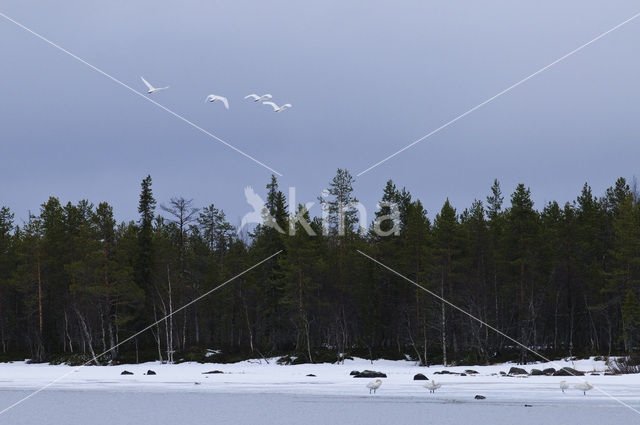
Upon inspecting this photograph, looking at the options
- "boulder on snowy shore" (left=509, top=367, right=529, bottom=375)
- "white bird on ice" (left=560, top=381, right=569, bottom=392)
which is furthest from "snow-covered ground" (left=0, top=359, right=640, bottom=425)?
"boulder on snowy shore" (left=509, top=367, right=529, bottom=375)

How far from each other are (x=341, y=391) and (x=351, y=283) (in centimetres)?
3032

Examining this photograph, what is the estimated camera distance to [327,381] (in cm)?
4212

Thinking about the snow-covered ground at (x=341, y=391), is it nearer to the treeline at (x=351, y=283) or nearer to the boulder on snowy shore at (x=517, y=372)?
the boulder on snowy shore at (x=517, y=372)

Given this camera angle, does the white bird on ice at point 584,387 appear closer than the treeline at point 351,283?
Yes

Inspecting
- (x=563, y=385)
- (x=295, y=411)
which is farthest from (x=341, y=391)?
(x=563, y=385)

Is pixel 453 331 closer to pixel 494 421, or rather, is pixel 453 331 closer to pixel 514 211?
pixel 514 211

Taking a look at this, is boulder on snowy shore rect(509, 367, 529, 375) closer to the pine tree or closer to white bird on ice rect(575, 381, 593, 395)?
white bird on ice rect(575, 381, 593, 395)

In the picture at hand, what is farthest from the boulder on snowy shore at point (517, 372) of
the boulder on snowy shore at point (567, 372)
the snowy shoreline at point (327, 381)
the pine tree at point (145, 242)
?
the pine tree at point (145, 242)

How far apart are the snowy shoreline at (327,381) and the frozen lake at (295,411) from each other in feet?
6.32

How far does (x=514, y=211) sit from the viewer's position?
61031 mm

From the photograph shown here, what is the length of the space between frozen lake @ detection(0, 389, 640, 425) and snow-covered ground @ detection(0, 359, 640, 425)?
0.05m

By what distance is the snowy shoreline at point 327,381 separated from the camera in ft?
111

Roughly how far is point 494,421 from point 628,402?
25.5 feet

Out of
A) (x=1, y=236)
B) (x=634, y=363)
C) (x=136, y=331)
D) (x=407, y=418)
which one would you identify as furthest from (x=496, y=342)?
(x=1, y=236)
